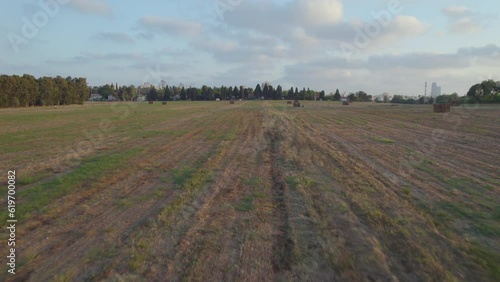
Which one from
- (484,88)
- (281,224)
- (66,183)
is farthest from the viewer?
(484,88)

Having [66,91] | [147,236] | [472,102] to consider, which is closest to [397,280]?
[147,236]

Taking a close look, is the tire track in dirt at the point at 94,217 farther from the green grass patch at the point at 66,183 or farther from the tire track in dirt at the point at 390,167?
the tire track in dirt at the point at 390,167

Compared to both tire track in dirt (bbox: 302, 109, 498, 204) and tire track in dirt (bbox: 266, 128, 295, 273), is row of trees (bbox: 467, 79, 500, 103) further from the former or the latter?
tire track in dirt (bbox: 266, 128, 295, 273)

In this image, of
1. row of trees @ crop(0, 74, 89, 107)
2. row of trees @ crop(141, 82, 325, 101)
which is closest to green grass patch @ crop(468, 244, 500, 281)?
row of trees @ crop(0, 74, 89, 107)

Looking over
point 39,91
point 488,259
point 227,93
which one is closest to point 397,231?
point 488,259

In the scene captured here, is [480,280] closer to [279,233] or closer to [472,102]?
[279,233]

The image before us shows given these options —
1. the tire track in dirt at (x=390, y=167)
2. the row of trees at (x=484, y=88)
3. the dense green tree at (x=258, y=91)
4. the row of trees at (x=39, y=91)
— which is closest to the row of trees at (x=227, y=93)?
the dense green tree at (x=258, y=91)

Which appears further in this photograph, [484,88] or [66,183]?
[484,88]

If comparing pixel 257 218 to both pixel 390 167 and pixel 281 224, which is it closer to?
pixel 281 224
